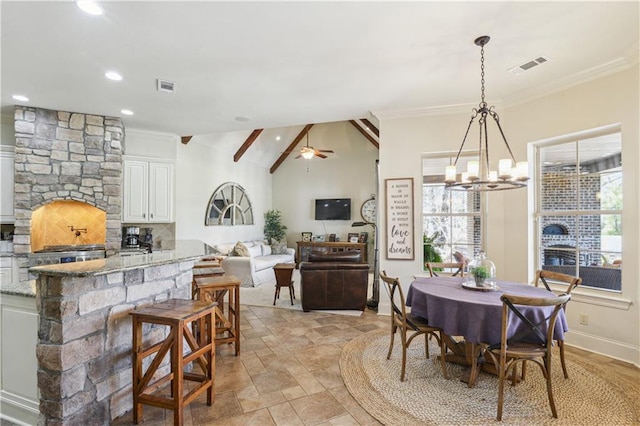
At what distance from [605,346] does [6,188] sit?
7317 millimetres

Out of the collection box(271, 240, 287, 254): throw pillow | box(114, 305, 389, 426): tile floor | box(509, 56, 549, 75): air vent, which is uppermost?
box(509, 56, 549, 75): air vent

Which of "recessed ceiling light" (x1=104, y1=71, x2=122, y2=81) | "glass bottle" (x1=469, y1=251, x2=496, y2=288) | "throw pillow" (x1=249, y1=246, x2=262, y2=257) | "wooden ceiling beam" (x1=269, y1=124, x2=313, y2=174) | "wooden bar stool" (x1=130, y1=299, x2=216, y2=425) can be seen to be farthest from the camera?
"wooden ceiling beam" (x1=269, y1=124, x2=313, y2=174)

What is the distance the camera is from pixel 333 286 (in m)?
4.68

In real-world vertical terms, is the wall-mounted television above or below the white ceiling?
below

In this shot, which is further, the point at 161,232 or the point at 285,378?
the point at 161,232

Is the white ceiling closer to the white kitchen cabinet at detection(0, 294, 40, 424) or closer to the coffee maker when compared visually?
the coffee maker

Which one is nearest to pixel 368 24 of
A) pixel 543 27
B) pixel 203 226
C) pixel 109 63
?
pixel 543 27

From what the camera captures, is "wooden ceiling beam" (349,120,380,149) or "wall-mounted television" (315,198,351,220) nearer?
"wooden ceiling beam" (349,120,380,149)

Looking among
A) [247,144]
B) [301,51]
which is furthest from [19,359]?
[247,144]

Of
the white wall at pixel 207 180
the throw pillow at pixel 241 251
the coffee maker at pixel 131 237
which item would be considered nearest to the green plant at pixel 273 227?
the white wall at pixel 207 180

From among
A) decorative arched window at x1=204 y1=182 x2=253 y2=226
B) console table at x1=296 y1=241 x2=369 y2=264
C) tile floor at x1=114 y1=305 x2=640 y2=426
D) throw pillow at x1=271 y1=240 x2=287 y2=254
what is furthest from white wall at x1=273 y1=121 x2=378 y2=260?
tile floor at x1=114 y1=305 x2=640 y2=426

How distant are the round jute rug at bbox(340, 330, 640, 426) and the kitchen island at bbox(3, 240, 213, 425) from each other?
1720mm

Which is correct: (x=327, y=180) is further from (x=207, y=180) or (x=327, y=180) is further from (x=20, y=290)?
(x=20, y=290)

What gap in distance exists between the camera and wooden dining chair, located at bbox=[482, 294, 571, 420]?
6.89 ft
